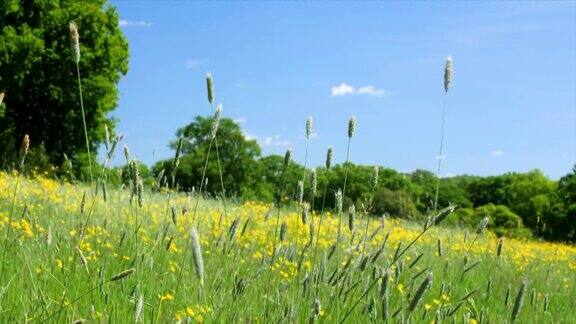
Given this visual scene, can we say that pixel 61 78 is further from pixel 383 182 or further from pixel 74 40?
pixel 383 182

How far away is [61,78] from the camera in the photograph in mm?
29766

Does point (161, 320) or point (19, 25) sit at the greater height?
point (19, 25)

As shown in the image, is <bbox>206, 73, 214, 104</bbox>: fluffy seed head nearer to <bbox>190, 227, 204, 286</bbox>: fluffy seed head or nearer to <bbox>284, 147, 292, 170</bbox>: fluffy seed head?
<bbox>284, 147, 292, 170</bbox>: fluffy seed head

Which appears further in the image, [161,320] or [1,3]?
[1,3]

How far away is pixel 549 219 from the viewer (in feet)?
115

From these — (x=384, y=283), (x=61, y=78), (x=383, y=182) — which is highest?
(x=61, y=78)

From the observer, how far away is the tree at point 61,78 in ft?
92.2

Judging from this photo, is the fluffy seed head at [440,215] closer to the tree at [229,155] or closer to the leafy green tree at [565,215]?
the leafy green tree at [565,215]

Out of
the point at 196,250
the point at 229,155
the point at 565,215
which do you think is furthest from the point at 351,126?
the point at 229,155

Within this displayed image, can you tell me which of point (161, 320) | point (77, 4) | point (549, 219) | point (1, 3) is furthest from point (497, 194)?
point (161, 320)

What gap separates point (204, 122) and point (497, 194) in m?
25.9

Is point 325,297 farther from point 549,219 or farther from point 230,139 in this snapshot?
point 230,139

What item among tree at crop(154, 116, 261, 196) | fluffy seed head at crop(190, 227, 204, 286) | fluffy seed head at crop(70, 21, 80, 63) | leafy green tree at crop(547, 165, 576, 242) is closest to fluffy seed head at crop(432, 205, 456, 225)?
fluffy seed head at crop(190, 227, 204, 286)

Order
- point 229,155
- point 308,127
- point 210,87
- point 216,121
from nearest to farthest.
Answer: point 216,121
point 210,87
point 308,127
point 229,155
